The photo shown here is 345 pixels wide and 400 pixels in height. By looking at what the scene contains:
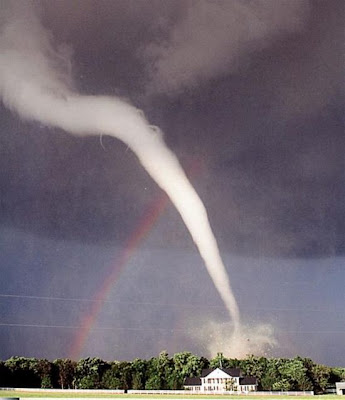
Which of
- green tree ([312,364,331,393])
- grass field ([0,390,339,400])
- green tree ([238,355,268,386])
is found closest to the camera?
grass field ([0,390,339,400])

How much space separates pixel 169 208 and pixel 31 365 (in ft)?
18.4

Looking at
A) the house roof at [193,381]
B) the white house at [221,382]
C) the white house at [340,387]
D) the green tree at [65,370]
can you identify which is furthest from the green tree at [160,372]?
Answer: the white house at [340,387]

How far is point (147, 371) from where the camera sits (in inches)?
594

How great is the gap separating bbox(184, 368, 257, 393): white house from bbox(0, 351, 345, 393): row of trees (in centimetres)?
18

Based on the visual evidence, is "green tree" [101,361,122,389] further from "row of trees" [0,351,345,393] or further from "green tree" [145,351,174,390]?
"green tree" [145,351,174,390]

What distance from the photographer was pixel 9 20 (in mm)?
15430

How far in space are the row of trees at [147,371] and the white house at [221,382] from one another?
0.18 metres

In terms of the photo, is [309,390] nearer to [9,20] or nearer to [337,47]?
[337,47]

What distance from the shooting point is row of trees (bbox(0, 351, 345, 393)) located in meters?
14.5

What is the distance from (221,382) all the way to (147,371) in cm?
194

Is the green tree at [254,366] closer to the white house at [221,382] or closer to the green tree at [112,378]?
the white house at [221,382]

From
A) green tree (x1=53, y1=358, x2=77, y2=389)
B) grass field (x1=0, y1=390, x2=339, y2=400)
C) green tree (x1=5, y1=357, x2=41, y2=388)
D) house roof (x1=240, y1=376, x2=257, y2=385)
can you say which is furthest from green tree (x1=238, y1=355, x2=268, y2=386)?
green tree (x1=5, y1=357, x2=41, y2=388)

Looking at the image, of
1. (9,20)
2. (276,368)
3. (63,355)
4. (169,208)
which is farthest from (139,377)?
(9,20)

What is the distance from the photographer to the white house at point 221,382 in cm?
1380
